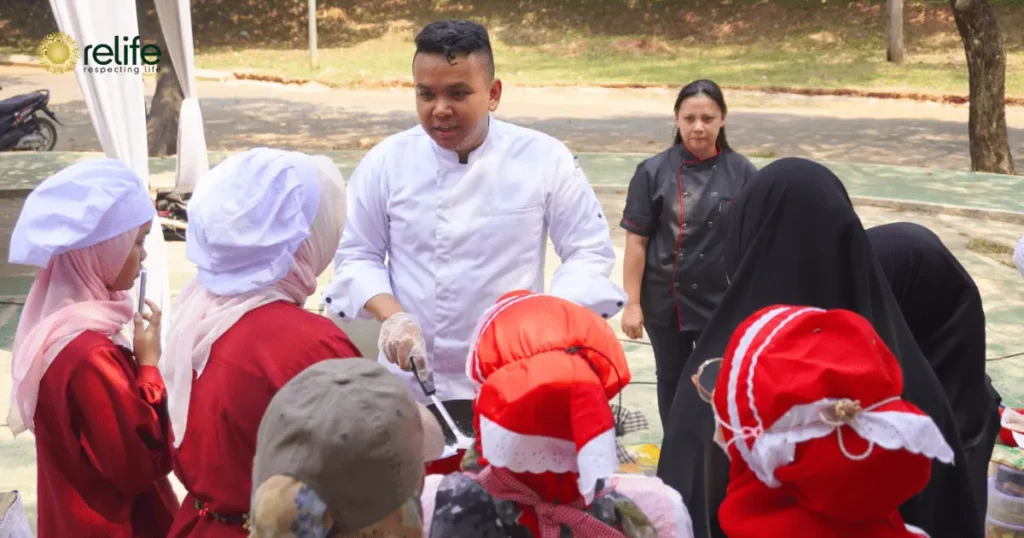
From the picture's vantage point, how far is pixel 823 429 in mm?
1612

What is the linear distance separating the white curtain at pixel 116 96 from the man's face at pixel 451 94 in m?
2.84

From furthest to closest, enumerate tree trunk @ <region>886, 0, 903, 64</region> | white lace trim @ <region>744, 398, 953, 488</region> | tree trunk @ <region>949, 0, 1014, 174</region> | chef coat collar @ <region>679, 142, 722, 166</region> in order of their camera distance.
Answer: tree trunk @ <region>886, 0, 903, 64</region>
tree trunk @ <region>949, 0, 1014, 174</region>
chef coat collar @ <region>679, 142, 722, 166</region>
white lace trim @ <region>744, 398, 953, 488</region>

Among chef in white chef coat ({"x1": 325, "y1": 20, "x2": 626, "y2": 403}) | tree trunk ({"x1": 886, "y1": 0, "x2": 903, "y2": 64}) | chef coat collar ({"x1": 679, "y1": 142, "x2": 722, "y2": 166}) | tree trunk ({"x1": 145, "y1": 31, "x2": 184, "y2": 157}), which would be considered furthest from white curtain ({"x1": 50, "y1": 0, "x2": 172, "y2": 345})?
tree trunk ({"x1": 886, "y1": 0, "x2": 903, "y2": 64})

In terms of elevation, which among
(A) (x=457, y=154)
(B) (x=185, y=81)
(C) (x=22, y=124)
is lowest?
(C) (x=22, y=124)

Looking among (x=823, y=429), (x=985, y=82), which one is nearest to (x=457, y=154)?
(x=823, y=429)

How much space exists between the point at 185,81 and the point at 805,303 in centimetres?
689

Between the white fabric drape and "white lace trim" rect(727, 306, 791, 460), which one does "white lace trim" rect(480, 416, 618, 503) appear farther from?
the white fabric drape

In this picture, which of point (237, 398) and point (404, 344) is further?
point (404, 344)

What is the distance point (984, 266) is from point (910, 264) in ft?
18.5

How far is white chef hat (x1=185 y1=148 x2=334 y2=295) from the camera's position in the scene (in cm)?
205

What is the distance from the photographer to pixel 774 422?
5.36ft

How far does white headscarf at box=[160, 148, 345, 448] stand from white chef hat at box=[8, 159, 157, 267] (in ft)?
1.41

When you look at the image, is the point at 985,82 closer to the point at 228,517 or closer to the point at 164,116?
the point at 164,116

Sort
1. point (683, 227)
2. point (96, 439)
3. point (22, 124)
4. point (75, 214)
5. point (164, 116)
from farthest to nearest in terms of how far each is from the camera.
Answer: point (22, 124)
point (164, 116)
point (683, 227)
point (75, 214)
point (96, 439)
